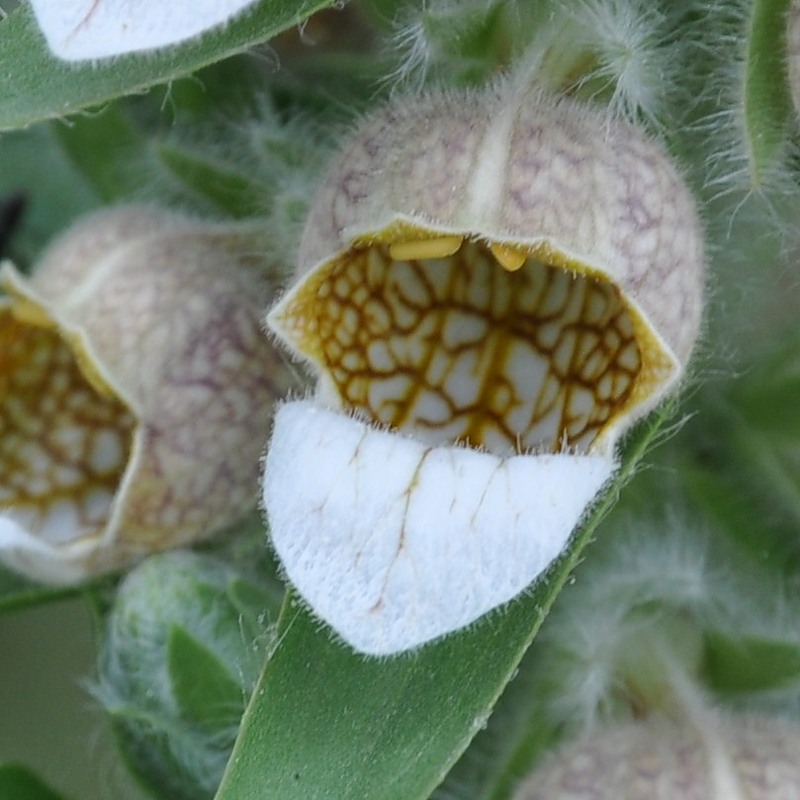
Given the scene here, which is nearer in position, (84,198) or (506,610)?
(506,610)

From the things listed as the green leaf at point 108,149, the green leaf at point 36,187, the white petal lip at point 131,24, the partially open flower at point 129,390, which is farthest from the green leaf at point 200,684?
the green leaf at point 36,187

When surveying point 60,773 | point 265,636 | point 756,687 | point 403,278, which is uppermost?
point 403,278

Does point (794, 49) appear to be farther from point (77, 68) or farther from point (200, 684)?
point (200, 684)

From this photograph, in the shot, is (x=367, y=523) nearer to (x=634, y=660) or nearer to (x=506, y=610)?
(x=506, y=610)

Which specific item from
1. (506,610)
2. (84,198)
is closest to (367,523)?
(506,610)

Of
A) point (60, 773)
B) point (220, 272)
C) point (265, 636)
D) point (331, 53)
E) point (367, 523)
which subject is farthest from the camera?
point (60, 773)

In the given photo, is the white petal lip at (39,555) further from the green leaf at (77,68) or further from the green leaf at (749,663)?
the green leaf at (749,663)
